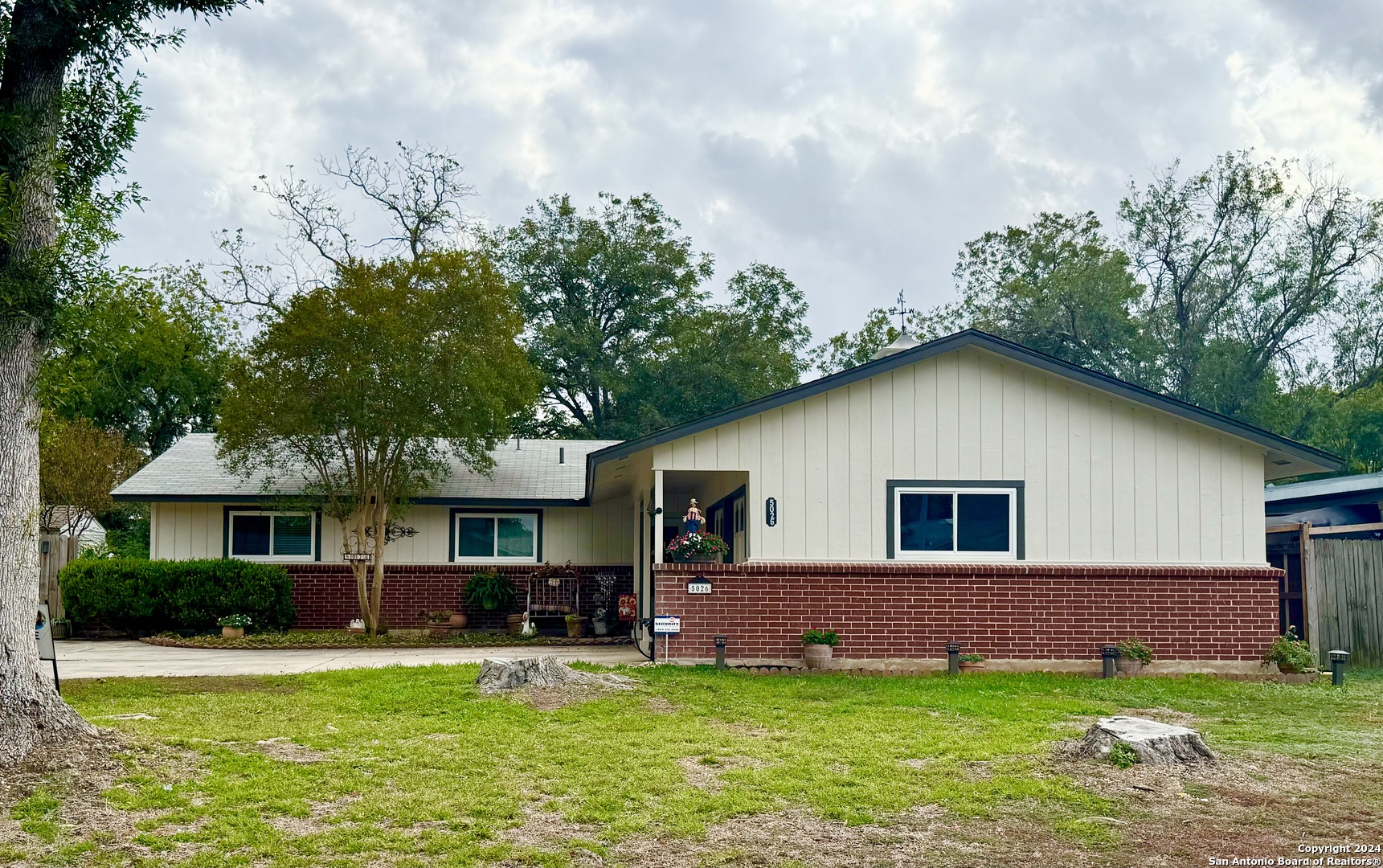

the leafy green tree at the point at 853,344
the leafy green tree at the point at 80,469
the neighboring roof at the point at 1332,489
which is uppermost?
the leafy green tree at the point at 853,344

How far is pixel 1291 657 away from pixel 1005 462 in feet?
13.1

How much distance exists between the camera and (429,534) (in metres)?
20.0

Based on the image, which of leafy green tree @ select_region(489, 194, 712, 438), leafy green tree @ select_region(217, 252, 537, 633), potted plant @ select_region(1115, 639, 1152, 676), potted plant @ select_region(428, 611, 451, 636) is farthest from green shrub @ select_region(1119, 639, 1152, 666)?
leafy green tree @ select_region(489, 194, 712, 438)

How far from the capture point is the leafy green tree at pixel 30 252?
764 cm

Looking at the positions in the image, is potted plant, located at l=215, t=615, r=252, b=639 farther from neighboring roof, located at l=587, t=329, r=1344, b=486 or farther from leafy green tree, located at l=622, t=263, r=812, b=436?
leafy green tree, located at l=622, t=263, r=812, b=436

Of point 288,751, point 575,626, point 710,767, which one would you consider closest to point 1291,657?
point 710,767

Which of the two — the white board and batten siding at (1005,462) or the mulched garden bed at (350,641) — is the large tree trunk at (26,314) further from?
the mulched garden bed at (350,641)

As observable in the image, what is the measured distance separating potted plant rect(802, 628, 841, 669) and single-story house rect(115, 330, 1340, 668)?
153mm

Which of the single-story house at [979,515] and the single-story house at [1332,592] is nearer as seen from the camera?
the single-story house at [979,515]

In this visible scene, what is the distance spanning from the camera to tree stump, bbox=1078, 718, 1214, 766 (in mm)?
7473

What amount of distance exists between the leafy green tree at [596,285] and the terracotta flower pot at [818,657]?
2162 centimetres

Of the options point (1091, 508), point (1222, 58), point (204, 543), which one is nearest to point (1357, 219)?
point (1222, 58)

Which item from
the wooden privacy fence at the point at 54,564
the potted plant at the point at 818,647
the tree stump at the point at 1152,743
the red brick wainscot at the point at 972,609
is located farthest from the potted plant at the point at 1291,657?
the wooden privacy fence at the point at 54,564

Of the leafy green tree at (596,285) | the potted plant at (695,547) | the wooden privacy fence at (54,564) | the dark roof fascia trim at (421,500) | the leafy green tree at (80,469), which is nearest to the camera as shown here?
the potted plant at (695,547)
